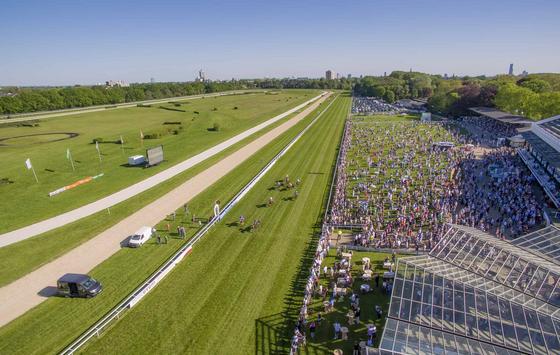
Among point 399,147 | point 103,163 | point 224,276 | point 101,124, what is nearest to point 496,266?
point 224,276

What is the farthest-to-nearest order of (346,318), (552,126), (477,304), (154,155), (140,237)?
(154,155), (552,126), (140,237), (346,318), (477,304)

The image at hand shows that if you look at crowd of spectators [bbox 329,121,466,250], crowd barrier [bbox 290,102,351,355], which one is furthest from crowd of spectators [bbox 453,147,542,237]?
crowd barrier [bbox 290,102,351,355]

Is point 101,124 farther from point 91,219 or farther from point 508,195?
point 508,195

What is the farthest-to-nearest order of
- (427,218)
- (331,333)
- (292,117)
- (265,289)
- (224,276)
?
(292,117), (427,218), (224,276), (265,289), (331,333)

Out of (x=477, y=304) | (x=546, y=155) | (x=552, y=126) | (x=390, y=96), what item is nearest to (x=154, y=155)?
(x=477, y=304)

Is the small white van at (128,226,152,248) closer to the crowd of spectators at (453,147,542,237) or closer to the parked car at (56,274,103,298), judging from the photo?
the parked car at (56,274,103,298)

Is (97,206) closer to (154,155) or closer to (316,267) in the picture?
(154,155)
